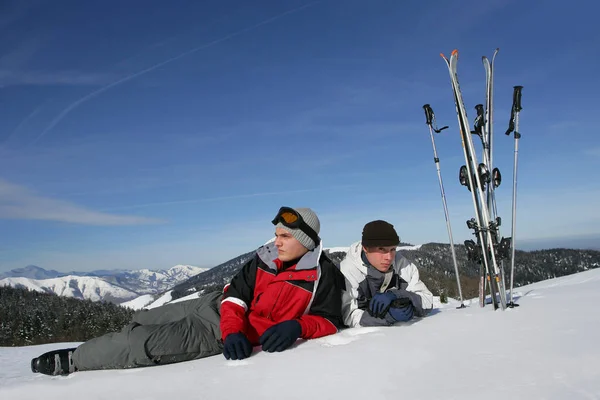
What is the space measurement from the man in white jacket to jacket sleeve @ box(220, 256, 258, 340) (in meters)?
0.94

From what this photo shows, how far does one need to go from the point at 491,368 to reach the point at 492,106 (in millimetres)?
3594

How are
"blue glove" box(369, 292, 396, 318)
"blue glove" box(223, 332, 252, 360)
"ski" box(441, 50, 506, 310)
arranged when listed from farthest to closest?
"ski" box(441, 50, 506, 310) < "blue glove" box(369, 292, 396, 318) < "blue glove" box(223, 332, 252, 360)

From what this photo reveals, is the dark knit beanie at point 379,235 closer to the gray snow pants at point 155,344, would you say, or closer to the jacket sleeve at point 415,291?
the jacket sleeve at point 415,291

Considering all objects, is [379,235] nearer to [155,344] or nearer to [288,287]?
[288,287]

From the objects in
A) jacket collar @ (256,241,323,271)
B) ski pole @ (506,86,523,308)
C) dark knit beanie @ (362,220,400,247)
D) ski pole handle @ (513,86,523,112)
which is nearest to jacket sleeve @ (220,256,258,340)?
jacket collar @ (256,241,323,271)

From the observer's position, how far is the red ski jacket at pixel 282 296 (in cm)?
354

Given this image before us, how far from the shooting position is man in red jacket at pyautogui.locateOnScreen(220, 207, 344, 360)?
11.7ft

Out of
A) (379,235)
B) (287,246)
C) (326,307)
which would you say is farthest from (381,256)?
(287,246)

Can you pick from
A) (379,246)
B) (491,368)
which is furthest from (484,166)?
(491,368)

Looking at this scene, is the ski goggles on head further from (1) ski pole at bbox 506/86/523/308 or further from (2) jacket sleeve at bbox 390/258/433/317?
(1) ski pole at bbox 506/86/523/308

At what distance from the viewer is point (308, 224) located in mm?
3793

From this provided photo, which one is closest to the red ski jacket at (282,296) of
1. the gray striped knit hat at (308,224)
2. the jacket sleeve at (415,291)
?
the gray striped knit hat at (308,224)

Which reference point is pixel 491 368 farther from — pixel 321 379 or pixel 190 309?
pixel 190 309

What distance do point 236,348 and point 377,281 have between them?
1.68m
